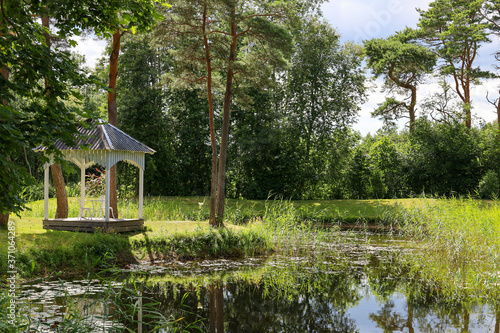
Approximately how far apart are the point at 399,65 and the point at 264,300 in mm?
18837

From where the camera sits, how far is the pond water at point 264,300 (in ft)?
18.9

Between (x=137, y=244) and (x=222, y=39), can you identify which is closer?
(x=137, y=244)

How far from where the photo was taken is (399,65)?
74.3 ft

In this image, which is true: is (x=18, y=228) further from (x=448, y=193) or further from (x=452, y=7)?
(x=452, y=7)

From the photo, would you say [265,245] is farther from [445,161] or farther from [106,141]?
[445,161]

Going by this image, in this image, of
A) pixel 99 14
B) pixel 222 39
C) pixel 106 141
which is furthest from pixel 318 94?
pixel 99 14

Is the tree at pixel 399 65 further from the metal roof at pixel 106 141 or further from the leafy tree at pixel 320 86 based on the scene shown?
the metal roof at pixel 106 141

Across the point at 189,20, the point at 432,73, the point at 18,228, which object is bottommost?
the point at 18,228

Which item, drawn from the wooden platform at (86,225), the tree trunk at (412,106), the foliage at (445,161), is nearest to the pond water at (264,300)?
the wooden platform at (86,225)

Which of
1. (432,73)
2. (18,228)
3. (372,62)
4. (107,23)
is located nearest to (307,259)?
(18,228)

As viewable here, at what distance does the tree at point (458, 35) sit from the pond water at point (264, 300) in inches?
634

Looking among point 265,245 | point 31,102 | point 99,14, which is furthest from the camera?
point 265,245

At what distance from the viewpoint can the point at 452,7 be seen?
2294 cm

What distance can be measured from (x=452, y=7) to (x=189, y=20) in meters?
17.2
